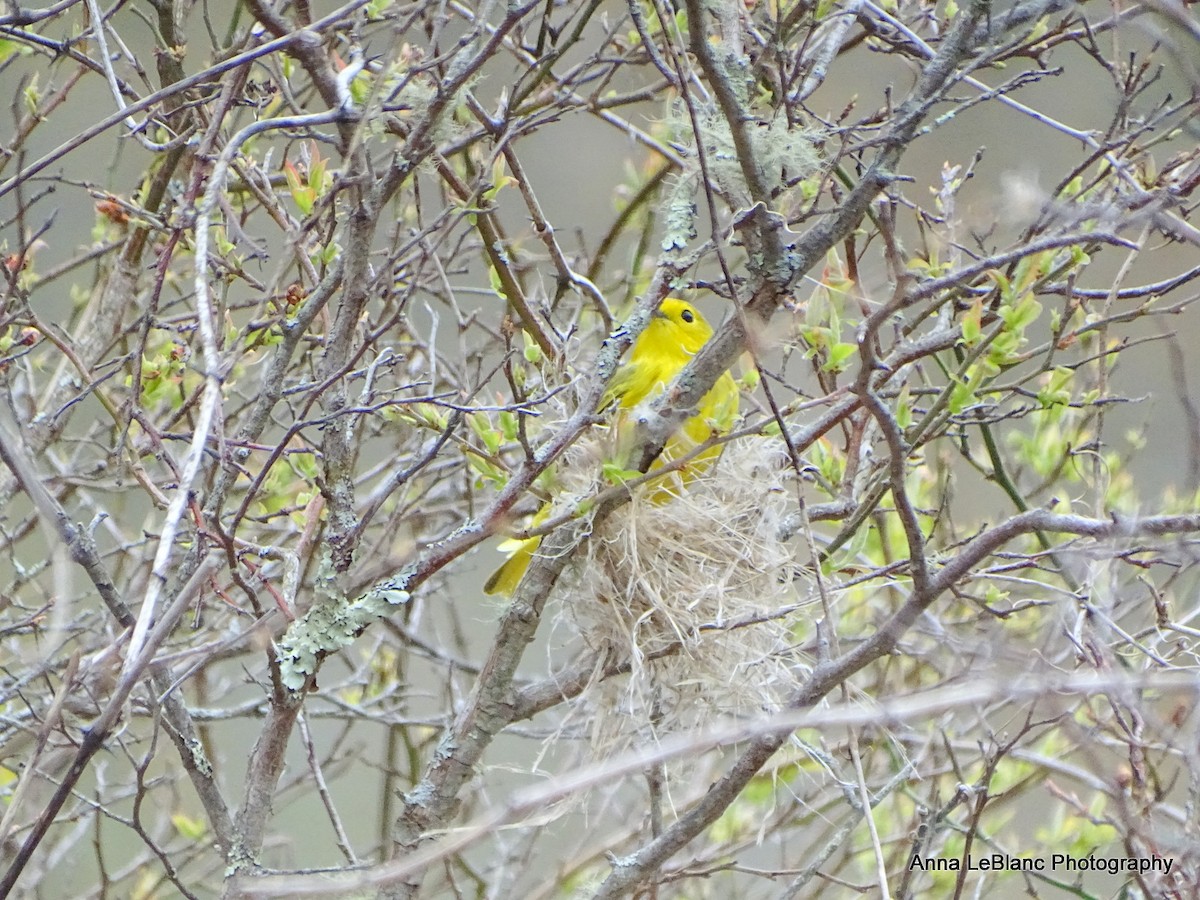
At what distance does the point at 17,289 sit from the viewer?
245 centimetres

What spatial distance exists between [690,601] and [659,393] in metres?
0.46

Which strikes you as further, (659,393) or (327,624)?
(659,393)

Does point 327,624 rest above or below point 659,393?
below

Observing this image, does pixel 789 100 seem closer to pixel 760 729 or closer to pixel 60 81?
pixel 760 729

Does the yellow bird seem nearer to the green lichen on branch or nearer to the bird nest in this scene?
the bird nest

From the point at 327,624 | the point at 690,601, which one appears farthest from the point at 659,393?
the point at 327,624

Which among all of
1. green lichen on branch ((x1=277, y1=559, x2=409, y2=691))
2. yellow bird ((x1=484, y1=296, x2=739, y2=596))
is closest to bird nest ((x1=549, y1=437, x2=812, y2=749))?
yellow bird ((x1=484, y1=296, x2=739, y2=596))

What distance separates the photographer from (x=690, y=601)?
270 centimetres

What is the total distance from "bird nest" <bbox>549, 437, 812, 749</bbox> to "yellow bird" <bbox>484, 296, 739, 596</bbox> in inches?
3.5

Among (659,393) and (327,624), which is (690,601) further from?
(327,624)

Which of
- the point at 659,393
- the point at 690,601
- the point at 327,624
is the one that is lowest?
the point at 327,624

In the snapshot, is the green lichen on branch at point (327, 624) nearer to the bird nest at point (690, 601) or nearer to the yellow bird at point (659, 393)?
the yellow bird at point (659, 393)

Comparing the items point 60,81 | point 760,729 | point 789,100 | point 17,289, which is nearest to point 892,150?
point 789,100

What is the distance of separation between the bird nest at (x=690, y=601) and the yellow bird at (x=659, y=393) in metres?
0.09
